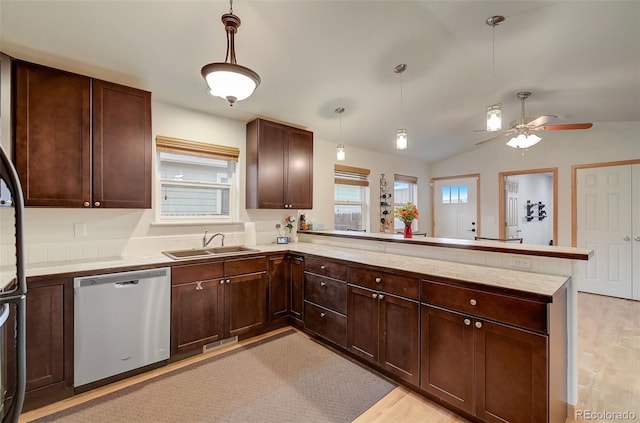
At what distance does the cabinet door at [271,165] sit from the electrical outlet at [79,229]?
1661 mm

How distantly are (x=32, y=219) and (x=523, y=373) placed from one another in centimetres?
372

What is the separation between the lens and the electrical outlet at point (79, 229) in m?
2.59

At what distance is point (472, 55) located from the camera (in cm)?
288

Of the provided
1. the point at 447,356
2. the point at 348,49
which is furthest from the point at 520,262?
the point at 348,49

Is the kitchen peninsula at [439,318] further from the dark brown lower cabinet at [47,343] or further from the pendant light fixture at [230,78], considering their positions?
the pendant light fixture at [230,78]

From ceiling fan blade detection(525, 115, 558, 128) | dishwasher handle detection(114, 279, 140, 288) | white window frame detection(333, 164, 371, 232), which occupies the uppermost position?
ceiling fan blade detection(525, 115, 558, 128)

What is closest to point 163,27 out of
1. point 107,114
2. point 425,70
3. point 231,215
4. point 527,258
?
point 107,114

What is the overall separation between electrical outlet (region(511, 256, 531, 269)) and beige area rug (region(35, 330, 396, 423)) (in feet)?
4.44

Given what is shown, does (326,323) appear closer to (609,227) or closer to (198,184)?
(198,184)

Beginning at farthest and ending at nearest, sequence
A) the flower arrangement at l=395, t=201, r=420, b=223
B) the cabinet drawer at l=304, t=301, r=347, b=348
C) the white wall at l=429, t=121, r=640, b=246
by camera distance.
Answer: the white wall at l=429, t=121, r=640, b=246
the flower arrangement at l=395, t=201, r=420, b=223
the cabinet drawer at l=304, t=301, r=347, b=348

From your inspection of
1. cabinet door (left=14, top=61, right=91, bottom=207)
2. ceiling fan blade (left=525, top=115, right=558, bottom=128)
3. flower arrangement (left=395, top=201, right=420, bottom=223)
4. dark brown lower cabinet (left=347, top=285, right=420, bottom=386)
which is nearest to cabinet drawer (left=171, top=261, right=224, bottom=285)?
cabinet door (left=14, top=61, right=91, bottom=207)

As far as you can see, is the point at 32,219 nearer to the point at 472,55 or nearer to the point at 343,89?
the point at 343,89

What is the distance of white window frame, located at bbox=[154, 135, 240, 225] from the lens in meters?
3.09

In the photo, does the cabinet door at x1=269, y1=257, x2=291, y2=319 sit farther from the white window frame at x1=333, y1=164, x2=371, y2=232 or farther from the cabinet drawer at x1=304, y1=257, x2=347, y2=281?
the white window frame at x1=333, y1=164, x2=371, y2=232
